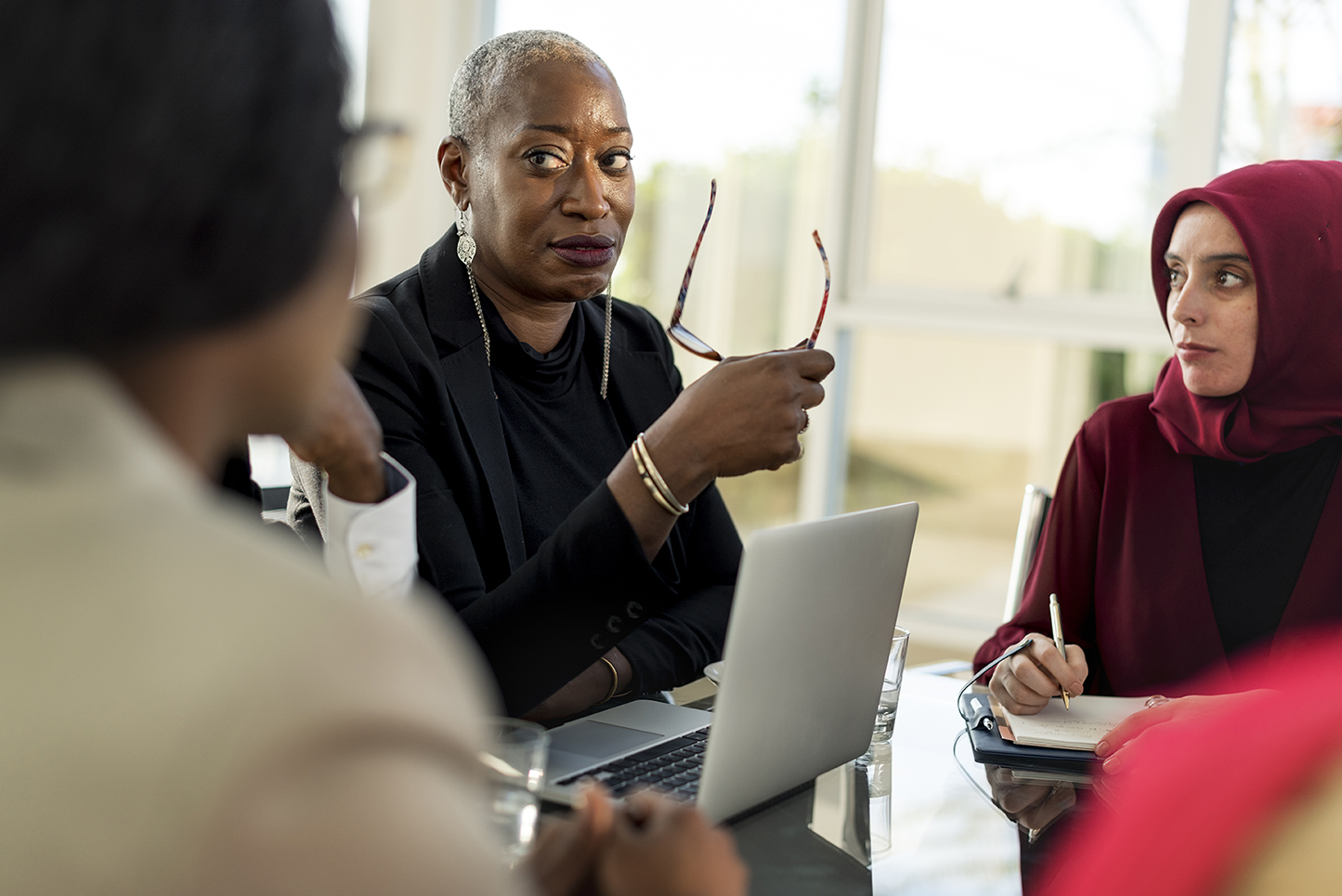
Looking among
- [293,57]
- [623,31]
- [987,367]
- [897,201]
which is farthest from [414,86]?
[293,57]

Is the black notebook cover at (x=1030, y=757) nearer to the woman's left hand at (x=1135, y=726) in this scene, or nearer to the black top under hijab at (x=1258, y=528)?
the woman's left hand at (x=1135, y=726)

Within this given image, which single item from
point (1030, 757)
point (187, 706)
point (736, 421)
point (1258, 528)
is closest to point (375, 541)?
point (736, 421)

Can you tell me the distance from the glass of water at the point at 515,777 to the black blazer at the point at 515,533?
0.39 m

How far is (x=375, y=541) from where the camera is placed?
115 centimetres

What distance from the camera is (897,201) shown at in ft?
11.3

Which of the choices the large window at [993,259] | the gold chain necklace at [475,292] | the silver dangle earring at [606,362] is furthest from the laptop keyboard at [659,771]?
the large window at [993,259]

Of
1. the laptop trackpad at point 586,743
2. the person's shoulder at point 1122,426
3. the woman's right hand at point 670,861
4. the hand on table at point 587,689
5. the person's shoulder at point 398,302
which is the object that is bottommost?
the hand on table at point 587,689

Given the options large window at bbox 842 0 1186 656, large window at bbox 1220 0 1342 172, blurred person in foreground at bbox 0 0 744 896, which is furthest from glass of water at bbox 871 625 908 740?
large window at bbox 1220 0 1342 172

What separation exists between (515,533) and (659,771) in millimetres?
594

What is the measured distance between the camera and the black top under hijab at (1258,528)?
1625 mm

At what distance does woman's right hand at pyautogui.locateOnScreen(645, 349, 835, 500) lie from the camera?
1.22m

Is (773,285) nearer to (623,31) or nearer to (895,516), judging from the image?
(623,31)

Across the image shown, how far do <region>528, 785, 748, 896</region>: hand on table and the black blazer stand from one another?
22.6 inches

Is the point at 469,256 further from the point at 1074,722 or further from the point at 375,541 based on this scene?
the point at 1074,722
